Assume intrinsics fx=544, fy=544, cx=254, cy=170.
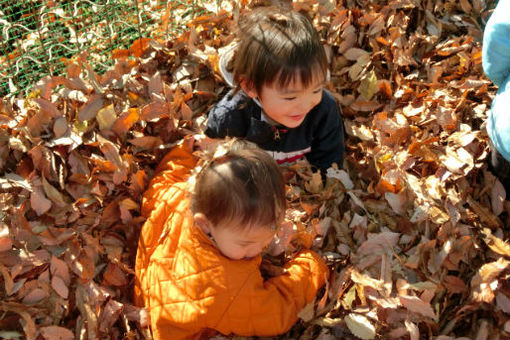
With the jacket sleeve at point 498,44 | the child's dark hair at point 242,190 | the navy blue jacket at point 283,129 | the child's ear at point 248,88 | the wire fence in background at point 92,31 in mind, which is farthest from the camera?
the wire fence in background at point 92,31

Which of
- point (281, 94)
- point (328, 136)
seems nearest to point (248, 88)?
point (281, 94)

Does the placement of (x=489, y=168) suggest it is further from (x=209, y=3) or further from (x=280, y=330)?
(x=209, y=3)

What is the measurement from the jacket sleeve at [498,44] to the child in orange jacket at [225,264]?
2.96 feet

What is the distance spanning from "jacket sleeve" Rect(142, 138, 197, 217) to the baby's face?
16.7 inches

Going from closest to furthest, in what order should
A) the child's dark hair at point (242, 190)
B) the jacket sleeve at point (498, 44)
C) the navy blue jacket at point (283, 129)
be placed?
1. the child's dark hair at point (242, 190)
2. the jacket sleeve at point (498, 44)
3. the navy blue jacket at point (283, 129)

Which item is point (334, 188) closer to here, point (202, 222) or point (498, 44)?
point (202, 222)

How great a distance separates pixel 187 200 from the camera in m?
2.13

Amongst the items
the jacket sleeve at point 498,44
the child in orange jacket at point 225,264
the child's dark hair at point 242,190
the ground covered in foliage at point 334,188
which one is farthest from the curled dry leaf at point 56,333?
the jacket sleeve at point 498,44

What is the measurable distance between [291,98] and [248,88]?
0.21 meters

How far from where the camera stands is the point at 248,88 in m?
2.22

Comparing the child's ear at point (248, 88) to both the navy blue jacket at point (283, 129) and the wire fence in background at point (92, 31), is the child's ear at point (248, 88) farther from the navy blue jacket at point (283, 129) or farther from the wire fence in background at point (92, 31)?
the wire fence in background at point (92, 31)

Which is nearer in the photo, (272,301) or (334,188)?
(272,301)

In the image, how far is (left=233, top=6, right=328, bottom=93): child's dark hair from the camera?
2.03 meters

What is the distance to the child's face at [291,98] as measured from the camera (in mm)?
2082
